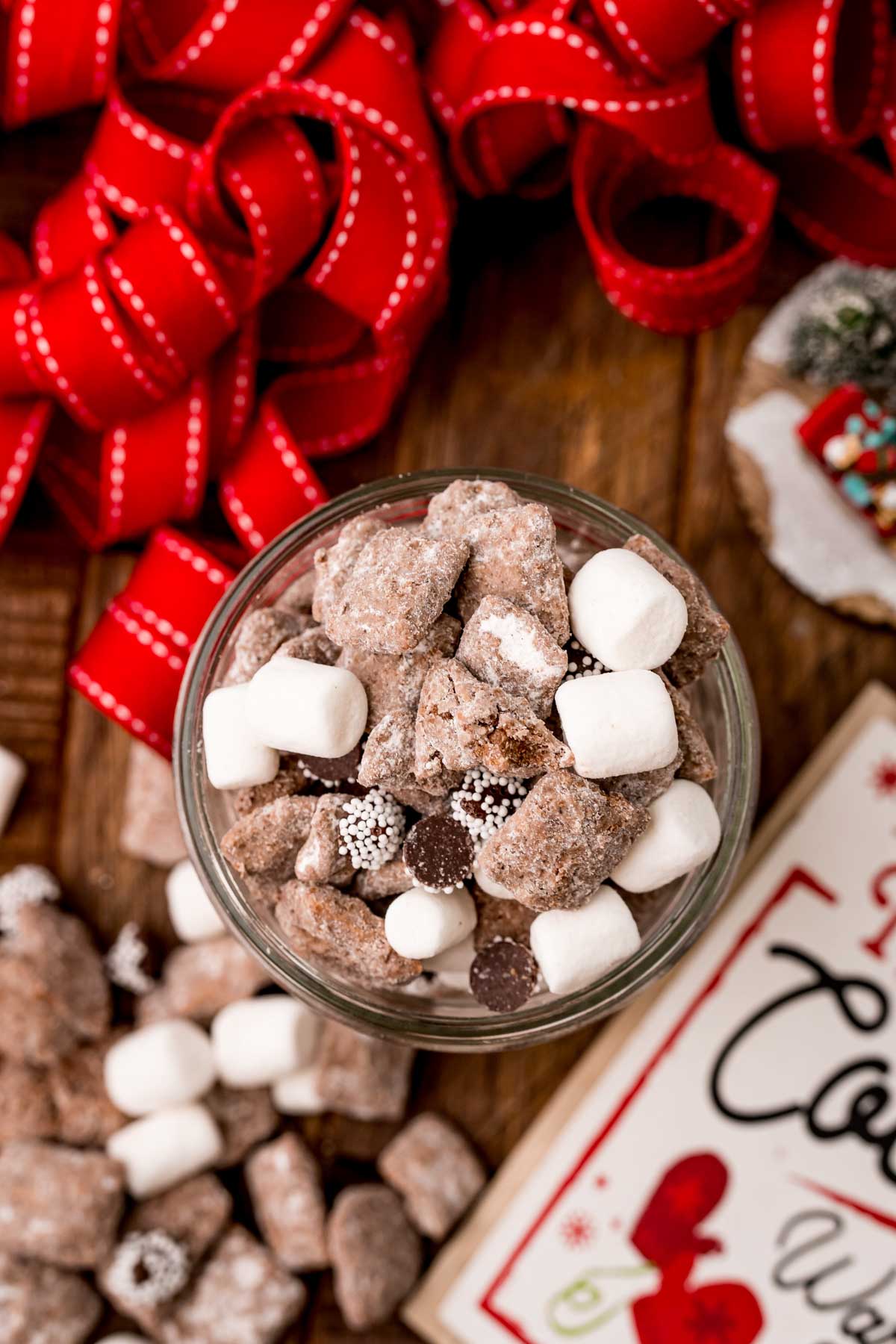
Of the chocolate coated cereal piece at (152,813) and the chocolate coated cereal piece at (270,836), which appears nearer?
the chocolate coated cereal piece at (270,836)

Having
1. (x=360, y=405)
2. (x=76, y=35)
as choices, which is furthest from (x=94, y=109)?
(x=360, y=405)

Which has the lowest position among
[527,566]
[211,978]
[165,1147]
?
[165,1147]

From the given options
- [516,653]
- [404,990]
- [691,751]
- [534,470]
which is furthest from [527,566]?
[534,470]

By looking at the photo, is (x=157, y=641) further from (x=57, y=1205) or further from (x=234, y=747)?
(x=57, y=1205)

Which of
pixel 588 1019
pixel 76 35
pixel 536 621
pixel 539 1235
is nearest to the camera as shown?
pixel 536 621

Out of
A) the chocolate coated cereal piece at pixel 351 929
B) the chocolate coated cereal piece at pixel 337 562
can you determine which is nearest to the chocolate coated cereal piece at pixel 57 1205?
the chocolate coated cereal piece at pixel 351 929

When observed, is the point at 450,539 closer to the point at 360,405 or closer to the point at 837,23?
the point at 360,405

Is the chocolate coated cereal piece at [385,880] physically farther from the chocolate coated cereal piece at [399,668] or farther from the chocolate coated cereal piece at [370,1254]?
the chocolate coated cereal piece at [370,1254]
